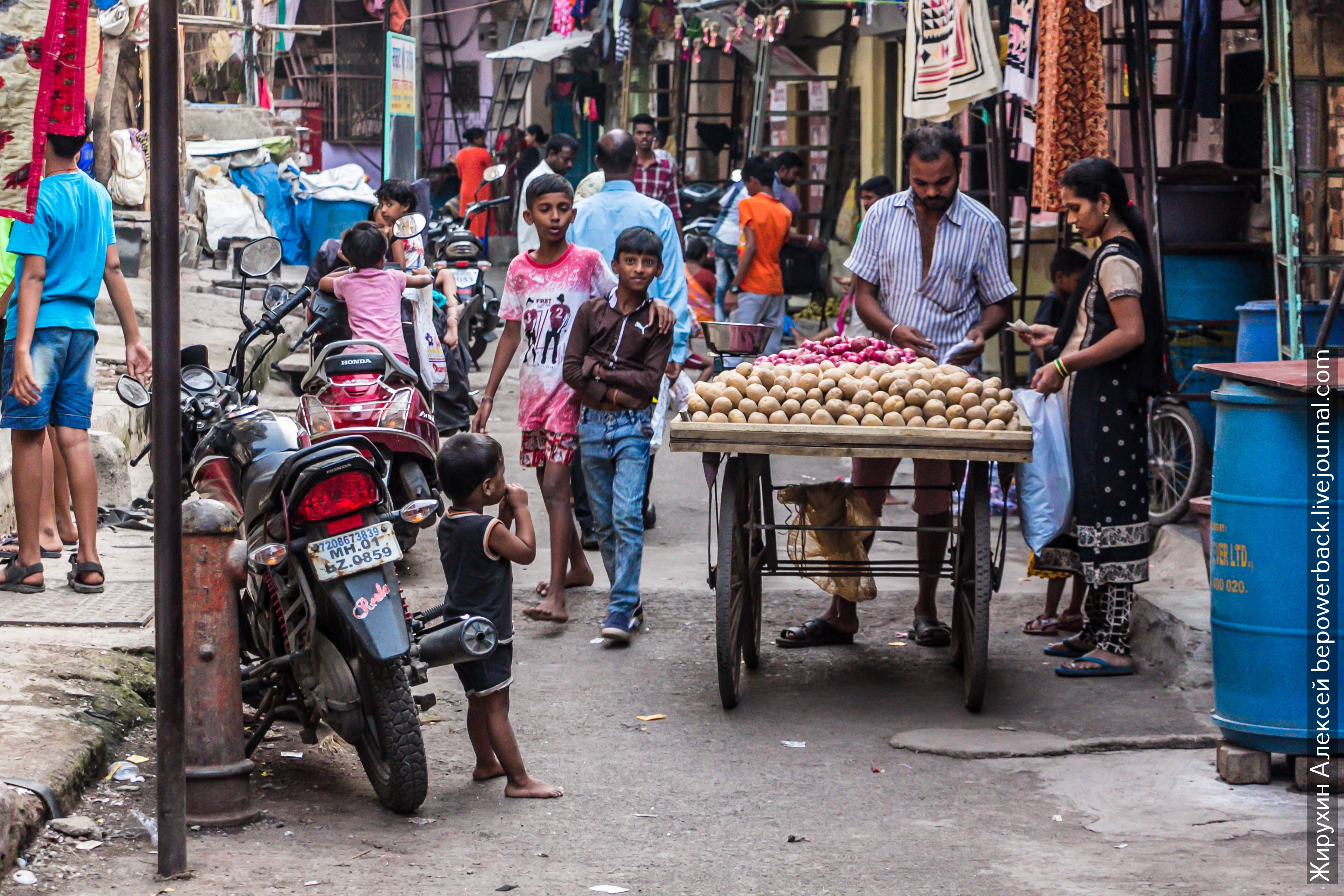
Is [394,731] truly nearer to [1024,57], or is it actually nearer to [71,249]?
[71,249]

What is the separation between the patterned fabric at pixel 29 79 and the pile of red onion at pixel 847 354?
2.61 metres

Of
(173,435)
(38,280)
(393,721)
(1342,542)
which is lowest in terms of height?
(393,721)

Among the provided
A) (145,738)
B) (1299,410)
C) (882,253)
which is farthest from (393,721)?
(882,253)

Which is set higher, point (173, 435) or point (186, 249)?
point (186, 249)

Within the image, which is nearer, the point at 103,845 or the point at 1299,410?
the point at 103,845

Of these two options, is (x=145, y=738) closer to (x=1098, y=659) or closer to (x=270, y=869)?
(x=270, y=869)

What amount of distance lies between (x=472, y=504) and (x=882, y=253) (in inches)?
94.9

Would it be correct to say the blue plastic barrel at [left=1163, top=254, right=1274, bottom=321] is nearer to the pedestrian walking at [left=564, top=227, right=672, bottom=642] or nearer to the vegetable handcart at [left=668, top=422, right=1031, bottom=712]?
the vegetable handcart at [left=668, top=422, right=1031, bottom=712]

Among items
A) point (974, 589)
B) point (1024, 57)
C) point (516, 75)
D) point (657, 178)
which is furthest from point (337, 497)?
point (516, 75)

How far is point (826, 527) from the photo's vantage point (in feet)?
17.5

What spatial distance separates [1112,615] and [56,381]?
166 inches

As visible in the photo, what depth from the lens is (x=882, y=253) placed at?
618cm

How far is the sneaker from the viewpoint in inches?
240

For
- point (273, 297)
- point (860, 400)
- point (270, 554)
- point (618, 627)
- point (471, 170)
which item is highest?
point (471, 170)
